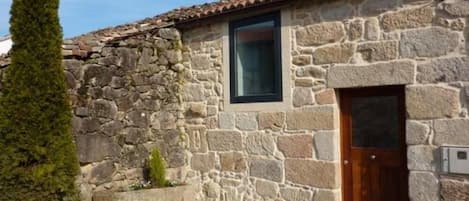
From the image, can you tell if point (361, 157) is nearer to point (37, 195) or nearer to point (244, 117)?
point (244, 117)

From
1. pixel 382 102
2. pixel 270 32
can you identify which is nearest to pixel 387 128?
pixel 382 102

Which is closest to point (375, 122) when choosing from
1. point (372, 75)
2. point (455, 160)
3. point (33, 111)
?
point (372, 75)

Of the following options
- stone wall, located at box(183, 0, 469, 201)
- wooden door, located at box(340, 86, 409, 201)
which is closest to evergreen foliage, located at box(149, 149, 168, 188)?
stone wall, located at box(183, 0, 469, 201)

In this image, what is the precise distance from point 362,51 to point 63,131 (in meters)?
3.35

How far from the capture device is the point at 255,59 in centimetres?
617

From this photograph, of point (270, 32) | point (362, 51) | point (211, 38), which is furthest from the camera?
point (211, 38)

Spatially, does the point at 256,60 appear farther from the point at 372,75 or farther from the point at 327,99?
the point at 372,75

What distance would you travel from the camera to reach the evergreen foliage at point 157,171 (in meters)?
6.60

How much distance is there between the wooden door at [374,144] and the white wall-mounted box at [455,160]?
0.47m

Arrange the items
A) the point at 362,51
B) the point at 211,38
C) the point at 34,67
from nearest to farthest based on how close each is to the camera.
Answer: the point at 362,51, the point at 34,67, the point at 211,38

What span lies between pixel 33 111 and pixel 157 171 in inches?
74.4

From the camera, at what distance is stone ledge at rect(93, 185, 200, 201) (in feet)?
20.4

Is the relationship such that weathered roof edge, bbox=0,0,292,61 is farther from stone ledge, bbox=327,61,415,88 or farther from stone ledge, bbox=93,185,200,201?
stone ledge, bbox=93,185,200,201

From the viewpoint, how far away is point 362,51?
5.00m
